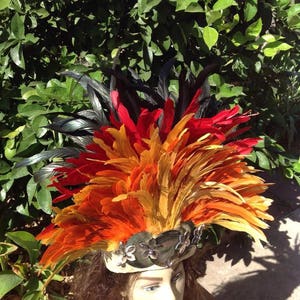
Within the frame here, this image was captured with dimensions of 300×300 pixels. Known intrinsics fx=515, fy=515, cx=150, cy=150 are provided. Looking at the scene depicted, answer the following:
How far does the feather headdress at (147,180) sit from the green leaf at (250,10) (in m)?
0.58

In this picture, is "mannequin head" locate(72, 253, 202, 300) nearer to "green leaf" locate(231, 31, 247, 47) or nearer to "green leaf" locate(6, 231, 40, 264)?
"green leaf" locate(6, 231, 40, 264)

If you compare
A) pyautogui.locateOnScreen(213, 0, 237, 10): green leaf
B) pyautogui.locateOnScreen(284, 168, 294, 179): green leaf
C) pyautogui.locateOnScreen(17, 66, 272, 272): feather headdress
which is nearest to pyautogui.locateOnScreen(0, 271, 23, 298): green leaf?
pyautogui.locateOnScreen(17, 66, 272, 272): feather headdress

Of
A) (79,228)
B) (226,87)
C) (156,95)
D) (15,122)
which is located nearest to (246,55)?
Answer: (226,87)

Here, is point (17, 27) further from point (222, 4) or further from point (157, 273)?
point (157, 273)

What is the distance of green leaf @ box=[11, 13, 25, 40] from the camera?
5.76 feet

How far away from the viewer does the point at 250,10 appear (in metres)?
1.85

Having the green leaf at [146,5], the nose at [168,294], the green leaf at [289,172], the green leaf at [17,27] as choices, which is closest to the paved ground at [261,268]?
the green leaf at [289,172]

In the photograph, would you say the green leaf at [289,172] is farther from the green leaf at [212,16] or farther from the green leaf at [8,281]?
the green leaf at [8,281]

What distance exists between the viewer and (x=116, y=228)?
1352 mm

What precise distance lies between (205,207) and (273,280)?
1536 mm

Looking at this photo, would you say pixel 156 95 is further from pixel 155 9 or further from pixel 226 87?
pixel 226 87

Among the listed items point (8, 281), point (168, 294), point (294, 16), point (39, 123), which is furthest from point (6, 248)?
point (294, 16)

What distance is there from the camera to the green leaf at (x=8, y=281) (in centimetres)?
177

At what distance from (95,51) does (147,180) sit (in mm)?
866
